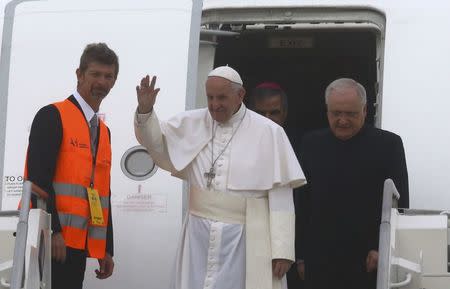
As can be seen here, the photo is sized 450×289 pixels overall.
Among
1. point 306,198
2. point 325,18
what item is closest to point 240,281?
point 306,198

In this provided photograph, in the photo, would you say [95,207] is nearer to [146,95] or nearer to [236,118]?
[146,95]

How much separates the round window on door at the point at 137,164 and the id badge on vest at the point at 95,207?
90 cm

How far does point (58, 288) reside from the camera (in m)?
5.80

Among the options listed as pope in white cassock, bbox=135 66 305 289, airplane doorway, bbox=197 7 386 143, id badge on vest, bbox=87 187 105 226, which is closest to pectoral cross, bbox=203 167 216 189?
pope in white cassock, bbox=135 66 305 289

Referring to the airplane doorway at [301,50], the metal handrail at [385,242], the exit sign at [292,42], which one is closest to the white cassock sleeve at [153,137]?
the metal handrail at [385,242]

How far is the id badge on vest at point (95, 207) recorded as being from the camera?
5.85 m

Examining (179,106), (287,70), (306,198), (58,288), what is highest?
(287,70)

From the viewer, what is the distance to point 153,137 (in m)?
5.75

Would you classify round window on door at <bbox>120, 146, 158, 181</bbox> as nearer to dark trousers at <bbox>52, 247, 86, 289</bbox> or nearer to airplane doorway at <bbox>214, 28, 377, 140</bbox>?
dark trousers at <bbox>52, 247, 86, 289</bbox>

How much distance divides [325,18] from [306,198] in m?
1.49

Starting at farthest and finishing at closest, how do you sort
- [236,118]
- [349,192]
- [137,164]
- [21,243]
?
[137,164] → [349,192] → [236,118] → [21,243]

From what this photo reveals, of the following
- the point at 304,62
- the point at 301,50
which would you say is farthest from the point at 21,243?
the point at 304,62

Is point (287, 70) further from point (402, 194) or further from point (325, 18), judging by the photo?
point (402, 194)

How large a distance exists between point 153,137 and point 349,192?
1161mm
